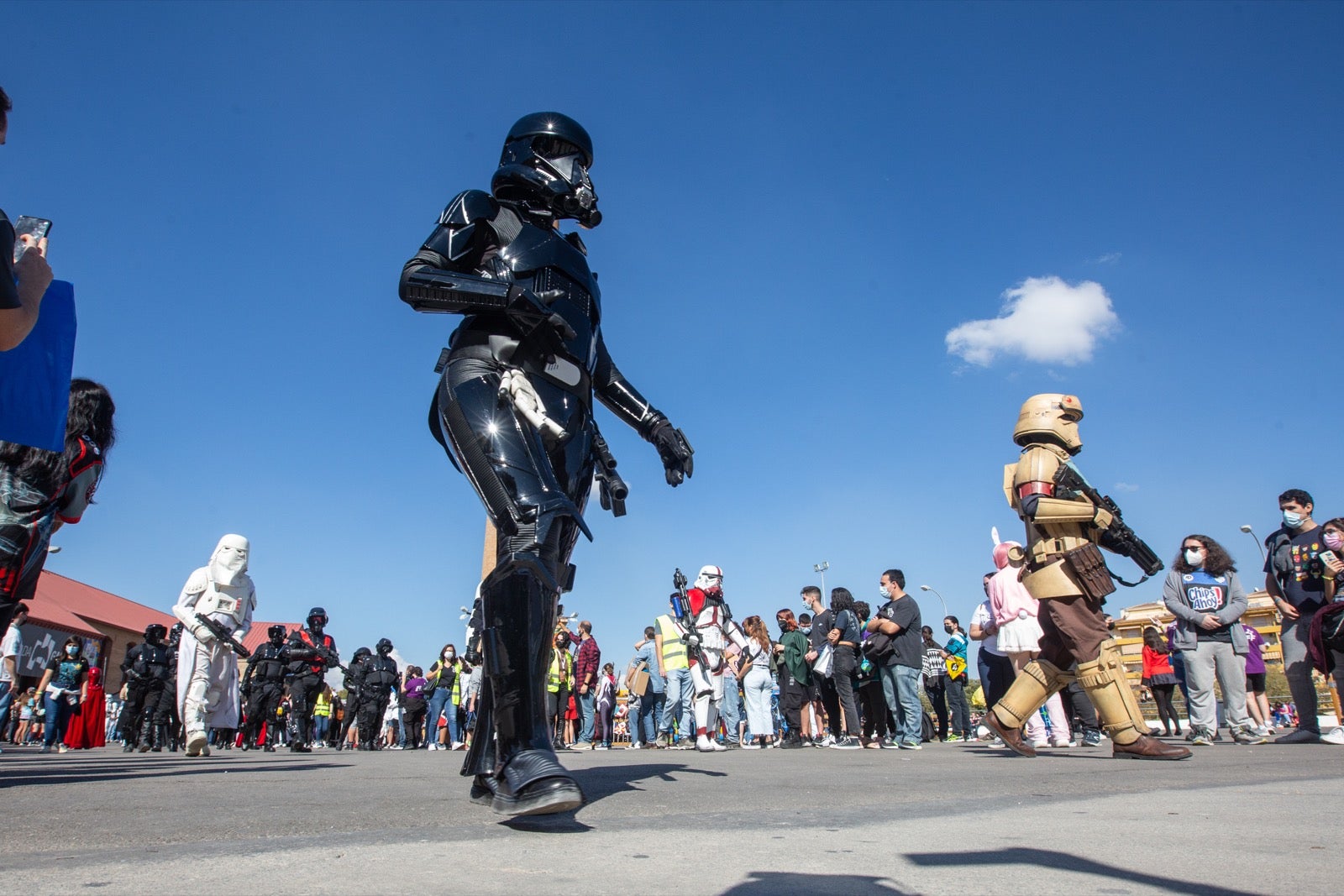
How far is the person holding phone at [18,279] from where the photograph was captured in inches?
80.8

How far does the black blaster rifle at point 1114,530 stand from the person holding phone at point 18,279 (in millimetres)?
5514

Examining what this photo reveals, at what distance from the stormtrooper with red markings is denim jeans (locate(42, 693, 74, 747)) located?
10540 mm

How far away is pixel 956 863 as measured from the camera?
4.94 feet

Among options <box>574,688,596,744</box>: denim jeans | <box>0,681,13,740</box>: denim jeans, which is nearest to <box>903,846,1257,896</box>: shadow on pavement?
<box>574,688,596,744</box>: denim jeans

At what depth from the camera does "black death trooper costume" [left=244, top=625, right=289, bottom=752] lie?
12977mm

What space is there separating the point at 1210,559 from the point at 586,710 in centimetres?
1089

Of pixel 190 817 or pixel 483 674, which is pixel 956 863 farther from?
pixel 190 817

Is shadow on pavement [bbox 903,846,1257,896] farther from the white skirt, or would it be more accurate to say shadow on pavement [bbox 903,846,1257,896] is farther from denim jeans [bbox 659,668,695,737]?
denim jeans [bbox 659,668,695,737]

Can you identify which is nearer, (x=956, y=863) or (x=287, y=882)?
(x=287, y=882)

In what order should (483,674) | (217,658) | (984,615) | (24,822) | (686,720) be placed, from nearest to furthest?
1. (24,822)
2. (483,674)
3. (217,658)
4. (984,615)
5. (686,720)

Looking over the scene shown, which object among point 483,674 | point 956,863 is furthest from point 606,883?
point 483,674

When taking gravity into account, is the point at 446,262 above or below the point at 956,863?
above

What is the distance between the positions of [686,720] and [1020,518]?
790 centimetres

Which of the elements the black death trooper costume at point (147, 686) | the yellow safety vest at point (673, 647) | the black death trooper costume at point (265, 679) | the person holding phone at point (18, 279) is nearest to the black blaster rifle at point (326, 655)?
the black death trooper costume at point (265, 679)
